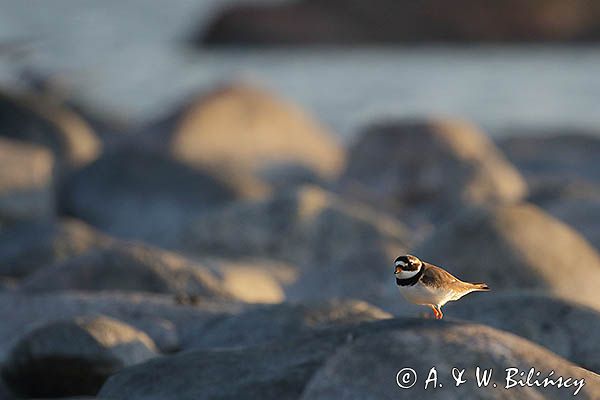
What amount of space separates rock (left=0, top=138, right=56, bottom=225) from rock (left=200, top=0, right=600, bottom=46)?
30.5m

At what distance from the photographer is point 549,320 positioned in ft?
20.4

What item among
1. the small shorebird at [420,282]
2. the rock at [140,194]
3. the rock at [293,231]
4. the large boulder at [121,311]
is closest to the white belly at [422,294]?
the small shorebird at [420,282]

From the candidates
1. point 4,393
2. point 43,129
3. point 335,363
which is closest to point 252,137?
point 43,129

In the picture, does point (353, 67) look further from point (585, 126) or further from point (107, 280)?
point (107, 280)

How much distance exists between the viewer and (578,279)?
818 centimetres

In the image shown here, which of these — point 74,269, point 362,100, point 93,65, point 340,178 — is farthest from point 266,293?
point 93,65

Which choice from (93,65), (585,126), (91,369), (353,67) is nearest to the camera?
(91,369)

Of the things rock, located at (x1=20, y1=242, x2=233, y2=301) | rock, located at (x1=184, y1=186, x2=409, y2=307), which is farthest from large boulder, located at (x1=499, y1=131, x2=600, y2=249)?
rock, located at (x1=20, y1=242, x2=233, y2=301)

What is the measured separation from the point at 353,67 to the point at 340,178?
2122 cm

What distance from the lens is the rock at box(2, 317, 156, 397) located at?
5.82 metres

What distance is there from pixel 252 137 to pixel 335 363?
12044 mm

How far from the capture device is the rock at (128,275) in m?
8.03

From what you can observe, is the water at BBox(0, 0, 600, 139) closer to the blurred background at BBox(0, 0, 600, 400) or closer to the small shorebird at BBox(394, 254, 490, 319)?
the blurred background at BBox(0, 0, 600, 400)

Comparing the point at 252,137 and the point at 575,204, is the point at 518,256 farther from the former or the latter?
the point at 252,137
